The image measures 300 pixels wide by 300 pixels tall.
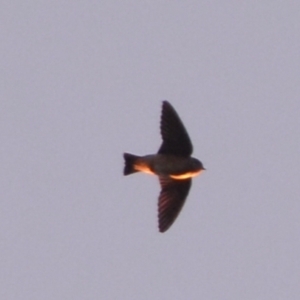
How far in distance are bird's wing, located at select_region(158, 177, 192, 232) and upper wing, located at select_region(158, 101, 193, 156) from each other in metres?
0.29

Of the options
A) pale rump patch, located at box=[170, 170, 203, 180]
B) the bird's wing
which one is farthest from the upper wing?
the bird's wing

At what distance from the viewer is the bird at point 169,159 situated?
Answer: 15477 mm

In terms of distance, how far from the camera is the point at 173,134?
15.5 metres

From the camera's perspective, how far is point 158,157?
15531 millimetres

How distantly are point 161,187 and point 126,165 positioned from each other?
37cm

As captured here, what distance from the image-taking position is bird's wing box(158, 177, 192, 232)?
617 inches

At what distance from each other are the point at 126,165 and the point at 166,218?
0.52 meters

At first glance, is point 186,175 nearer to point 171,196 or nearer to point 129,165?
point 171,196

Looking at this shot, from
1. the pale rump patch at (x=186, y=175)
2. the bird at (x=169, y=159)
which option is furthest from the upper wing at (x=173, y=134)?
the pale rump patch at (x=186, y=175)

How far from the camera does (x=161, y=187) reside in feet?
51.7

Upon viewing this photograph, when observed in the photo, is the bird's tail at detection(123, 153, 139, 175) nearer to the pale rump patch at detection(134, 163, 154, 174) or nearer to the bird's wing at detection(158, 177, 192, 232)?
the pale rump patch at detection(134, 163, 154, 174)

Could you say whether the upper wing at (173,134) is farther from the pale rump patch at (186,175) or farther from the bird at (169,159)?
the pale rump patch at (186,175)

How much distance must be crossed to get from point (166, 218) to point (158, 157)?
1.59 ft

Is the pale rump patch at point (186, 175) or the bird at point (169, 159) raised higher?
the bird at point (169, 159)
